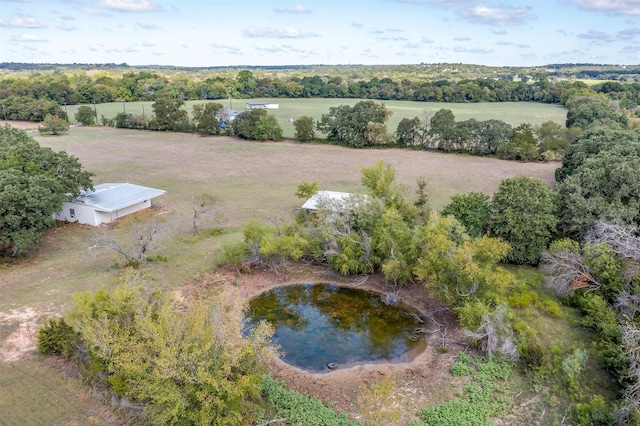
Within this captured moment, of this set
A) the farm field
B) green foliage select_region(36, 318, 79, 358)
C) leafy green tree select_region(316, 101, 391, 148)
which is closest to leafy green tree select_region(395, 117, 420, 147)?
leafy green tree select_region(316, 101, 391, 148)

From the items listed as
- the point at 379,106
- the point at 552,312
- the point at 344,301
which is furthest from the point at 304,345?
the point at 379,106

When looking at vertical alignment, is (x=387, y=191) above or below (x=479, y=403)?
above

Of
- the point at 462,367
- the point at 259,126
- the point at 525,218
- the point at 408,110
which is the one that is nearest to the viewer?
the point at 462,367

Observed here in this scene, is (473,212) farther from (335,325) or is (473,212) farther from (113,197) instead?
(113,197)

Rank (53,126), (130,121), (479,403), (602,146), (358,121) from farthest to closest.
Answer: (130,121) < (53,126) < (358,121) < (602,146) < (479,403)

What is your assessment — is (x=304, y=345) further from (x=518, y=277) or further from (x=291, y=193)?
(x=291, y=193)

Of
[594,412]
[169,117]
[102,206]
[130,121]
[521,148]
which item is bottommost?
[594,412]

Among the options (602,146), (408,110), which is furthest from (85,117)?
(602,146)

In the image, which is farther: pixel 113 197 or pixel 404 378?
pixel 113 197

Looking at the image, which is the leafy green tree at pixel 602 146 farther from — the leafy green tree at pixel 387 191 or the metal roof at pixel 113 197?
the metal roof at pixel 113 197
